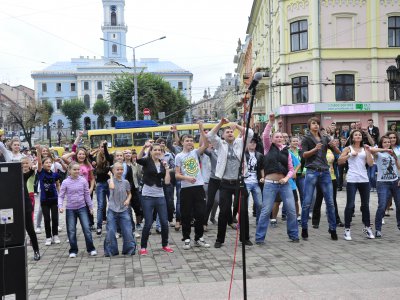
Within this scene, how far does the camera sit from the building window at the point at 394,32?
31922 mm

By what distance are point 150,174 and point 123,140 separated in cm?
2514

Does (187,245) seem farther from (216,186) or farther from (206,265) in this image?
(216,186)

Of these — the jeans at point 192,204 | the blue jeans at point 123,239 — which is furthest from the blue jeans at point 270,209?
the blue jeans at point 123,239

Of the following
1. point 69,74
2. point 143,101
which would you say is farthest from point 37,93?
point 143,101

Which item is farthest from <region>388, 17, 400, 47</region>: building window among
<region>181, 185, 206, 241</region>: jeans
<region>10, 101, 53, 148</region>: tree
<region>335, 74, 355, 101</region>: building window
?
<region>10, 101, 53, 148</region>: tree

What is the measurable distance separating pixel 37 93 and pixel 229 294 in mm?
107988

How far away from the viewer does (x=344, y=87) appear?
3219 cm

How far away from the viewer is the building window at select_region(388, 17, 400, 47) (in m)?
31.9

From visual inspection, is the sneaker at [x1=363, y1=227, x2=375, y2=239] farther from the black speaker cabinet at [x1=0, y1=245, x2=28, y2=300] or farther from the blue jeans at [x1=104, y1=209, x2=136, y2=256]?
the black speaker cabinet at [x1=0, y1=245, x2=28, y2=300]

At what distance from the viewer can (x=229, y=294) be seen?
5164 mm

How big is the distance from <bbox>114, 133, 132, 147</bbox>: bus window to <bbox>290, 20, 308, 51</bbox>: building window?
43.5 ft

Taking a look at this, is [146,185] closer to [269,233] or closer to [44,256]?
[44,256]

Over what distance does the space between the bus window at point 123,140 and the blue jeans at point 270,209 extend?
82.1ft

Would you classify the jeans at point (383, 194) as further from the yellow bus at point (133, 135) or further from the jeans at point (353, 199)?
the yellow bus at point (133, 135)
